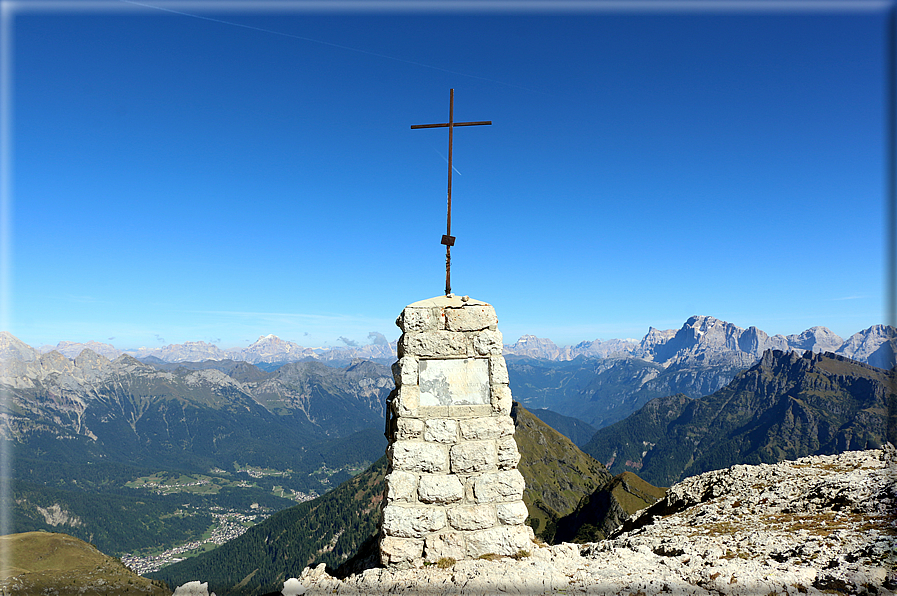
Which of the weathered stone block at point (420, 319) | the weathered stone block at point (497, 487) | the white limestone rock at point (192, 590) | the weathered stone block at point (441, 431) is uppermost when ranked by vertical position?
the weathered stone block at point (420, 319)

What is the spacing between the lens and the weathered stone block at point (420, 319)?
902 cm

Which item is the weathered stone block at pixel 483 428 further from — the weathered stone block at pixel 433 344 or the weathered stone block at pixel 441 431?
the weathered stone block at pixel 433 344

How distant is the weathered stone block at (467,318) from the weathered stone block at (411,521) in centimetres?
366

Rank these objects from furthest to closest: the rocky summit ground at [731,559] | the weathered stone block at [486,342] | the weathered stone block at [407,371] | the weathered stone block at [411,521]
Answer: the weathered stone block at [486,342]
the weathered stone block at [407,371]
the weathered stone block at [411,521]
the rocky summit ground at [731,559]

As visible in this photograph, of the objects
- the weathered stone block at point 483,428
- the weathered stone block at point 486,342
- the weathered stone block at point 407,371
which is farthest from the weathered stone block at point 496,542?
the weathered stone block at point 486,342

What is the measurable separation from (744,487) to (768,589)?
32.8 feet

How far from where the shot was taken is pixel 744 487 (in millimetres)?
15430

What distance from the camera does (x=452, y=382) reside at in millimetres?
9078

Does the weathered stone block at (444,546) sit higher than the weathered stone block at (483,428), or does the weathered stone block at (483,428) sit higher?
the weathered stone block at (483,428)

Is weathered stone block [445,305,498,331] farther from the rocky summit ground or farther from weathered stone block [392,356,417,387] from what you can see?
the rocky summit ground

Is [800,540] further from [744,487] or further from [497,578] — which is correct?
[497,578]

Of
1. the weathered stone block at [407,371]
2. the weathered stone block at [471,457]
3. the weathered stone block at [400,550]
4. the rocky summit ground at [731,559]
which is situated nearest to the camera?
the rocky summit ground at [731,559]

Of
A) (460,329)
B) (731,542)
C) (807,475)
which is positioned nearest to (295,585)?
(460,329)

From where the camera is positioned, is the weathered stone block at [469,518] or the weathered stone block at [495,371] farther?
the weathered stone block at [495,371]
